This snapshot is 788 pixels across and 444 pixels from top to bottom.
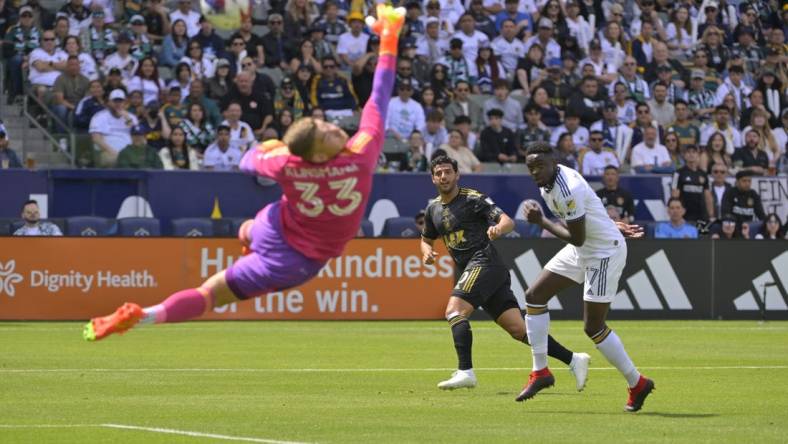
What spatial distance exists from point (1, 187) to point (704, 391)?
14852 mm

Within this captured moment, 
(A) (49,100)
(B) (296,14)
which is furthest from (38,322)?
(B) (296,14)

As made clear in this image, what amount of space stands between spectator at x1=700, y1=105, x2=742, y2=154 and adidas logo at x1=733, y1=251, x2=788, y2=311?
15.5 feet

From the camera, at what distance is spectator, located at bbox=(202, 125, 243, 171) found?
25891mm

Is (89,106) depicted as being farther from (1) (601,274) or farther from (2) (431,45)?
(1) (601,274)

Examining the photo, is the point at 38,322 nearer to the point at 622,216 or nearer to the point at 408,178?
the point at 408,178

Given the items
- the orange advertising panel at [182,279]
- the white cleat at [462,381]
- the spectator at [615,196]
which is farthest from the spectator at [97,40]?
the white cleat at [462,381]

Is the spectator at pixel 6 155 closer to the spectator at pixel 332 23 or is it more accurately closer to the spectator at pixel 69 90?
the spectator at pixel 69 90

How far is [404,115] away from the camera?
89.9ft

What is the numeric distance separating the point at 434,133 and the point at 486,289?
1381cm

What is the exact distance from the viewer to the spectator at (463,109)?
28.2 metres

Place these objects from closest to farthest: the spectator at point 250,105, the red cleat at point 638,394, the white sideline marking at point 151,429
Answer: the white sideline marking at point 151,429, the red cleat at point 638,394, the spectator at point 250,105

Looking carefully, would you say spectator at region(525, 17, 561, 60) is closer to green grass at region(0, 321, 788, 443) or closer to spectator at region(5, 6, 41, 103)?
green grass at region(0, 321, 788, 443)

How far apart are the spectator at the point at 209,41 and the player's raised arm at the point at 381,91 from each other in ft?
58.6

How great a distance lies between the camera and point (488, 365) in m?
16.7
